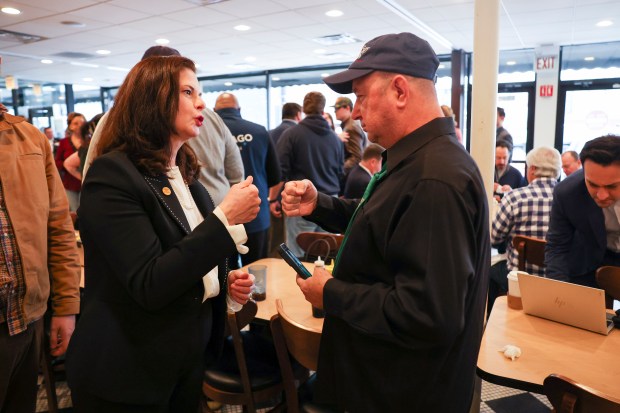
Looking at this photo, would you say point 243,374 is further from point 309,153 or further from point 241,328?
point 309,153

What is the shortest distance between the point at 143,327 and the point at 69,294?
0.58m

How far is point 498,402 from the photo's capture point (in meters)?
2.76

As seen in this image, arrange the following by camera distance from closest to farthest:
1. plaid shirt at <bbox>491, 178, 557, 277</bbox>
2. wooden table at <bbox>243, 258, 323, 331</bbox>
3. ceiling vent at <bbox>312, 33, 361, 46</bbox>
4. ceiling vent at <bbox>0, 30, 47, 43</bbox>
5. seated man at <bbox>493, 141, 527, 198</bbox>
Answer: wooden table at <bbox>243, 258, 323, 331</bbox> → plaid shirt at <bbox>491, 178, 557, 277</bbox> → seated man at <bbox>493, 141, 527, 198</bbox> → ceiling vent at <bbox>0, 30, 47, 43</bbox> → ceiling vent at <bbox>312, 33, 361, 46</bbox>

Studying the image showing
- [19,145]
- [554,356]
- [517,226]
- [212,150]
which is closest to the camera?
[19,145]

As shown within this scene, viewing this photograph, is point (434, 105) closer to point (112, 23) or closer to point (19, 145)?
point (19, 145)

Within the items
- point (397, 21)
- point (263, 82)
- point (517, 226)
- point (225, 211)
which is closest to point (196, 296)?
point (225, 211)

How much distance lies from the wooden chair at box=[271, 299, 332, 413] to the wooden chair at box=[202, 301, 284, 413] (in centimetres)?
15

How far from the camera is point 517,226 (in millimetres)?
3150

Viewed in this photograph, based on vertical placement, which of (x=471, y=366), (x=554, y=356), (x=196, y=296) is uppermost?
(x=196, y=296)

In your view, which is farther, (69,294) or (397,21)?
(397,21)

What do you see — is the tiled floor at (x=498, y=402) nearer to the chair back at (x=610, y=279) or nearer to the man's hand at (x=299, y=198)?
the chair back at (x=610, y=279)

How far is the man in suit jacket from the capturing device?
2100 millimetres

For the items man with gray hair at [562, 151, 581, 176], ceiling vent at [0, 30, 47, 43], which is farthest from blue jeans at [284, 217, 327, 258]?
ceiling vent at [0, 30, 47, 43]

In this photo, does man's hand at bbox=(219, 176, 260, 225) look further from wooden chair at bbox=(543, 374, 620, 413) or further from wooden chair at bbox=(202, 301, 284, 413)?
wooden chair at bbox=(543, 374, 620, 413)
